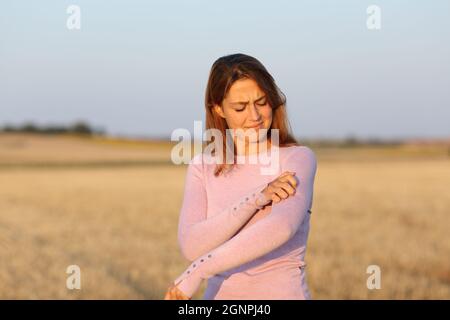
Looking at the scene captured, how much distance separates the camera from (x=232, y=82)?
273cm

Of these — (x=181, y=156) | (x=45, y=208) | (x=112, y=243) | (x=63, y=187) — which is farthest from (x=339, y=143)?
(x=181, y=156)

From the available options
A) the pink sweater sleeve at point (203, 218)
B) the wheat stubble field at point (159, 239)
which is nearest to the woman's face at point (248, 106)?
the pink sweater sleeve at point (203, 218)

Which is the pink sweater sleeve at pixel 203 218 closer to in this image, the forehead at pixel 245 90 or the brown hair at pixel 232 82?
the brown hair at pixel 232 82

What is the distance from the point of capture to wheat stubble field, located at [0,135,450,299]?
26.2 feet

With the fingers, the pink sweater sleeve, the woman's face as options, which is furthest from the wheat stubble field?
the fingers

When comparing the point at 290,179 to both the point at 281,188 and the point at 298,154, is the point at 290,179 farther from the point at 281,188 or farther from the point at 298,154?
the point at 298,154

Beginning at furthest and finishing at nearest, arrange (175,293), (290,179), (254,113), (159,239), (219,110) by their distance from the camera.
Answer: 1. (159,239)
2. (219,110)
3. (254,113)
4. (290,179)
5. (175,293)

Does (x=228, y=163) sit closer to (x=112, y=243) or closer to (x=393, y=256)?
(x=393, y=256)

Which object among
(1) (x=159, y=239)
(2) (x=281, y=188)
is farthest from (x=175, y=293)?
(1) (x=159, y=239)

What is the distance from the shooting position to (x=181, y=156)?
3.72 metres

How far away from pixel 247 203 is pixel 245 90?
412 millimetres

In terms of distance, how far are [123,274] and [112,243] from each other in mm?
3180

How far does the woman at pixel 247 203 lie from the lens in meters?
2.54

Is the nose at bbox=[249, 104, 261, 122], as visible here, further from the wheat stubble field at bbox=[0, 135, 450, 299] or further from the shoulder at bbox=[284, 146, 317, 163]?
the wheat stubble field at bbox=[0, 135, 450, 299]
